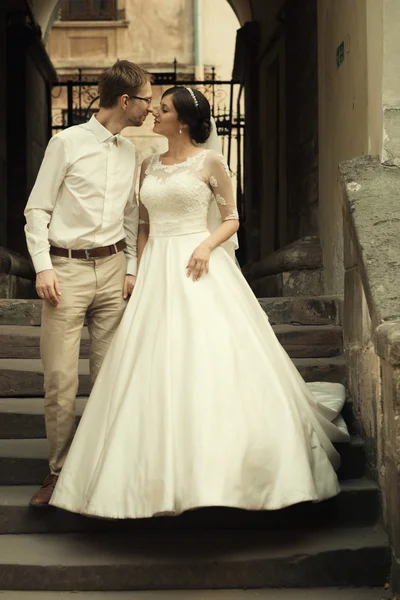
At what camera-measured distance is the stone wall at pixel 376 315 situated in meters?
3.52

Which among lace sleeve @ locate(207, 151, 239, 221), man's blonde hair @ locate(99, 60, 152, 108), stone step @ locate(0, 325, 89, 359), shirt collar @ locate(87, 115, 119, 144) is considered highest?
man's blonde hair @ locate(99, 60, 152, 108)

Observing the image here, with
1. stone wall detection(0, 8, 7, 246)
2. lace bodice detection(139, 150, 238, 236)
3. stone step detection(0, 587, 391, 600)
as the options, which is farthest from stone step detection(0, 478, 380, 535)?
stone wall detection(0, 8, 7, 246)

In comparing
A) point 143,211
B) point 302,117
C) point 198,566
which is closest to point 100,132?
point 143,211

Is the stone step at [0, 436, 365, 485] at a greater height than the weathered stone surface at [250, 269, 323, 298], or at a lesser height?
lesser

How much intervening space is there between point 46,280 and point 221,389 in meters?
0.87

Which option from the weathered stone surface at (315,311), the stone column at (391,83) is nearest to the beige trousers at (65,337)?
the stone column at (391,83)

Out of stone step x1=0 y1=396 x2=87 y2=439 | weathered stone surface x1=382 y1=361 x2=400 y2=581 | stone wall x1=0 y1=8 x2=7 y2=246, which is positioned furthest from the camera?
stone wall x1=0 y1=8 x2=7 y2=246

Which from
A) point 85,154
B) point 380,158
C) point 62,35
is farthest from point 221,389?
point 62,35

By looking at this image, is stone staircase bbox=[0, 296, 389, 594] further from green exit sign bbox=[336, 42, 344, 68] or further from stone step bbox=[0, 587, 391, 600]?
green exit sign bbox=[336, 42, 344, 68]

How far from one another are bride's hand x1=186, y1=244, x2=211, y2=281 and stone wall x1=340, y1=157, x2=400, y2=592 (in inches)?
26.4

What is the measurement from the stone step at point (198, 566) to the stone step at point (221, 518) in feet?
A: 0.51

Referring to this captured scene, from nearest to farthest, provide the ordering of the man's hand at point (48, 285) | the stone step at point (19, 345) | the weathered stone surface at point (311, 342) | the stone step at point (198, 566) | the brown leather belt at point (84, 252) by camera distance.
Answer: the stone step at point (198, 566), the man's hand at point (48, 285), the brown leather belt at point (84, 252), the weathered stone surface at point (311, 342), the stone step at point (19, 345)

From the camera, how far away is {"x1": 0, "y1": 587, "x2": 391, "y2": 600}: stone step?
11.6 ft

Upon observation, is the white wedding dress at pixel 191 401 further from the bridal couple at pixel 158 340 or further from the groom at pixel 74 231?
the groom at pixel 74 231
